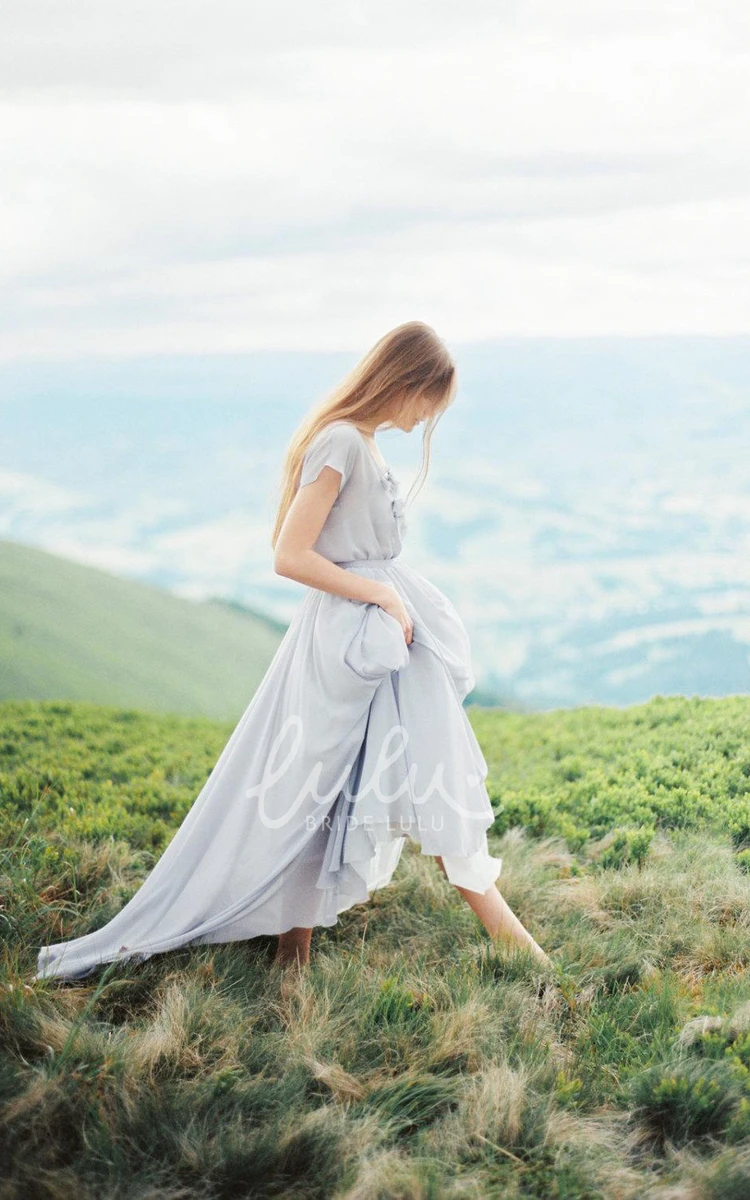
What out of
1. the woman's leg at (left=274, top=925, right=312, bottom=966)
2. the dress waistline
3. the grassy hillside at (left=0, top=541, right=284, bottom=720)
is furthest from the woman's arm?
the grassy hillside at (left=0, top=541, right=284, bottom=720)

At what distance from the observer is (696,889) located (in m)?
3.38

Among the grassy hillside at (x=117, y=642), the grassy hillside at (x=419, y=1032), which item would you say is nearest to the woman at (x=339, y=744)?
the grassy hillside at (x=419, y=1032)

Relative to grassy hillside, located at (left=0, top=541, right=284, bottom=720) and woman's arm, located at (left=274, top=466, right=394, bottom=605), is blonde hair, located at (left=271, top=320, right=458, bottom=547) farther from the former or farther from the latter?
grassy hillside, located at (left=0, top=541, right=284, bottom=720)

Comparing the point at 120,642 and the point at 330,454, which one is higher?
the point at 330,454

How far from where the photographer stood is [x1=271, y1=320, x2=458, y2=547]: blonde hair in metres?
2.82

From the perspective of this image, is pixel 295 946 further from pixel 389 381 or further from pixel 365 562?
pixel 389 381

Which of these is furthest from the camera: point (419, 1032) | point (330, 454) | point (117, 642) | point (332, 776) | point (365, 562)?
point (117, 642)

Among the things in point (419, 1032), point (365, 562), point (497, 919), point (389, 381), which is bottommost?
point (419, 1032)

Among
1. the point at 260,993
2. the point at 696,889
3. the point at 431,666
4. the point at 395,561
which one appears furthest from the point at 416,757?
the point at 696,889

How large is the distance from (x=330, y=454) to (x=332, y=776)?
0.96 meters

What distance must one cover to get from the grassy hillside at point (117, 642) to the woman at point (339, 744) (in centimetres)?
462

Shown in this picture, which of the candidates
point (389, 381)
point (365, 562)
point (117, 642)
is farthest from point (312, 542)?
Result: point (117, 642)

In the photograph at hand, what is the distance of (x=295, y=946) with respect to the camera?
3006mm

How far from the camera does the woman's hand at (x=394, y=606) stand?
2785 millimetres
